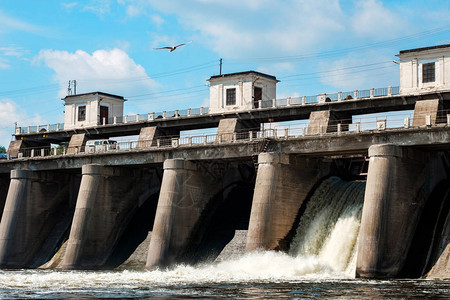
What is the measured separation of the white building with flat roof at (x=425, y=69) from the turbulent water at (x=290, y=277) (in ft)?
32.3

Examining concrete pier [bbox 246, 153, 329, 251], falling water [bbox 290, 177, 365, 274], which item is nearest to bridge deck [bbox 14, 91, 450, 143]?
falling water [bbox 290, 177, 365, 274]

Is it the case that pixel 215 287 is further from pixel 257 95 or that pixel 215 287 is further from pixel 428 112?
pixel 257 95

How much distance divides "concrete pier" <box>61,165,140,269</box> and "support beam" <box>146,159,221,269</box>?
8624 millimetres

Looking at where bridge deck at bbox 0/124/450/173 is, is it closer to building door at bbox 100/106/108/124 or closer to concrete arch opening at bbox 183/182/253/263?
concrete arch opening at bbox 183/182/253/263

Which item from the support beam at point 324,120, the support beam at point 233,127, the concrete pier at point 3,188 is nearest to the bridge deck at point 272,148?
the support beam at point 324,120

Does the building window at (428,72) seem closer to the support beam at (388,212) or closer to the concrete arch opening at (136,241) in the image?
the support beam at (388,212)

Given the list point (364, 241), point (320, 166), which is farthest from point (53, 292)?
point (320, 166)

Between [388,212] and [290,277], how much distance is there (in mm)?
7646

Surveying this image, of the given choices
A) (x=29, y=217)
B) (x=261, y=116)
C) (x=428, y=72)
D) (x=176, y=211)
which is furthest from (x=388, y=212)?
(x=29, y=217)

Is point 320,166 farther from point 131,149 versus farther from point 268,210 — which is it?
point 131,149

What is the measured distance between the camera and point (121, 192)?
69375 millimetres

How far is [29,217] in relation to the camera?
7319 centimetres

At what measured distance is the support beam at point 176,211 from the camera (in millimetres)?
59219

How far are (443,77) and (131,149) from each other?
2779 cm
